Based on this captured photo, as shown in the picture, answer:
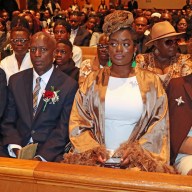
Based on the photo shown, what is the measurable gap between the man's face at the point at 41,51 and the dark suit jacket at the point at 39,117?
11 centimetres

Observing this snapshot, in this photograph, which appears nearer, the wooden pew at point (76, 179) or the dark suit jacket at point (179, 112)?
the wooden pew at point (76, 179)

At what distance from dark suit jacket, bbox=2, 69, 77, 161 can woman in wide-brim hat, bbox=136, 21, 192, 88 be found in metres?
1.07

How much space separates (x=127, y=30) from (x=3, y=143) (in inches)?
47.7

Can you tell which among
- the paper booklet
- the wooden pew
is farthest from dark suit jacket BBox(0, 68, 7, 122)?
the wooden pew

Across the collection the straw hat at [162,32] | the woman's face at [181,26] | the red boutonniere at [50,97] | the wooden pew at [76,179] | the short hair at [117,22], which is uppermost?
the short hair at [117,22]

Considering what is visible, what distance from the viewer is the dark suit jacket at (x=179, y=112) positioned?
297cm

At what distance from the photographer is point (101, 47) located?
4.50 meters

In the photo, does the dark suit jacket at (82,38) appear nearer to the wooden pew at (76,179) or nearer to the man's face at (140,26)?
the man's face at (140,26)

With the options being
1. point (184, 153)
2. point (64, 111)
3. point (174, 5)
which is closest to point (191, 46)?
point (184, 153)

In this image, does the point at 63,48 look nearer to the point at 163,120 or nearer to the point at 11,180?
the point at 163,120

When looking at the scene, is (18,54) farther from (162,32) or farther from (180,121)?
(180,121)

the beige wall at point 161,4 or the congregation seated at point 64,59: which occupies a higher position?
the beige wall at point 161,4

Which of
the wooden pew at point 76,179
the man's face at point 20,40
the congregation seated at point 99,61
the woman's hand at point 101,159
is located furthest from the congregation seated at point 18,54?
the wooden pew at point 76,179

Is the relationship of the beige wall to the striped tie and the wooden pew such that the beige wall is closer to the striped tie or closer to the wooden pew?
the striped tie
